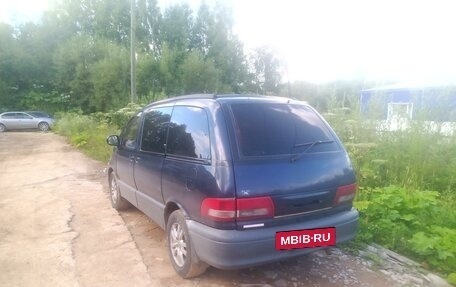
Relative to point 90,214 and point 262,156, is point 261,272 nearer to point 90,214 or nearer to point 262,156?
point 262,156

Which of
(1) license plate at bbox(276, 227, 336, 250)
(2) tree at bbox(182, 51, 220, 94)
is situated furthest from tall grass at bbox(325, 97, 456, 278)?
(2) tree at bbox(182, 51, 220, 94)

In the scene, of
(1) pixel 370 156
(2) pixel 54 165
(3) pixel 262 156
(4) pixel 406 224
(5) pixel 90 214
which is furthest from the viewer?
(2) pixel 54 165

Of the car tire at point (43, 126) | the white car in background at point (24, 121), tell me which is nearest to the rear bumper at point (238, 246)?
the car tire at point (43, 126)

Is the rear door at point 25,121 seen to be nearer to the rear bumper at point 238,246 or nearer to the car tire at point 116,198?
the car tire at point 116,198

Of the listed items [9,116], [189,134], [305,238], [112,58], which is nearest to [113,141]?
[189,134]

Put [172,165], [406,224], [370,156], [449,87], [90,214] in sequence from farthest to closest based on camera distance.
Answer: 1. [449,87]
2. [370,156]
3. [90,214]
4. [406,224]
5. [172,165]

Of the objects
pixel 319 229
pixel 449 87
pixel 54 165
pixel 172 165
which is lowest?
pixel 54 165

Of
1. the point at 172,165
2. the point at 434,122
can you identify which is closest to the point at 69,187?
the point at 172,165

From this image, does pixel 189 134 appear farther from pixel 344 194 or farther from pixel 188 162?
pixel 344 194

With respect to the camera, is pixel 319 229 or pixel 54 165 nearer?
pixel 319 229

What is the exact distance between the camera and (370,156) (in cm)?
638

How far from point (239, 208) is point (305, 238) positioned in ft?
2.25

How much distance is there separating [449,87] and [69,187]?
7.98m

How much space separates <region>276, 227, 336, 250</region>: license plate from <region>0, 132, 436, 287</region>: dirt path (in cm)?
48
